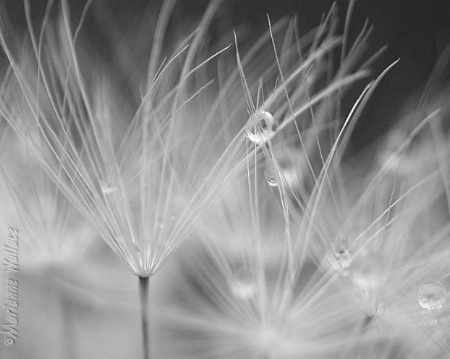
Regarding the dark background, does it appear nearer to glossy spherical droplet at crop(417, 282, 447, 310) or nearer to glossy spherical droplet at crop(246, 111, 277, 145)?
glossy spherical droplet at crop(246, 111, 277, 145)

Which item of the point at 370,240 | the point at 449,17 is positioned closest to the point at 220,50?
the point at 370,240

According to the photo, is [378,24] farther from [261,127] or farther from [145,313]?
[145,313]

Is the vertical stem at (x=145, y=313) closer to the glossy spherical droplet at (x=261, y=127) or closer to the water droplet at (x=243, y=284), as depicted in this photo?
the water droplet at (x=243, y=284)

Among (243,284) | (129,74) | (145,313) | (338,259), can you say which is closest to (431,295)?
(338,259)

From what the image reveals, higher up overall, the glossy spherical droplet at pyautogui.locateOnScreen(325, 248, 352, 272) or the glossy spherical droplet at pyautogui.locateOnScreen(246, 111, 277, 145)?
the glossy spherical droplet at pyautogui.locateOnScreen(246, 111, 277, 145)

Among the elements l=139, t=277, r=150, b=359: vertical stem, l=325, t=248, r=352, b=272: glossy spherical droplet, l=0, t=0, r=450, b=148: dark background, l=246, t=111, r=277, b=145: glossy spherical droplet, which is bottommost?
l=139, t=277, r=150, b=359: vertical stem

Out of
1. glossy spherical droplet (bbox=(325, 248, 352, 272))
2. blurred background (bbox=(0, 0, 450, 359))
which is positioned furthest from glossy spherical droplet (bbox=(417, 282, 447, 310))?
blurred background (bbox=(0, 0, 450, 359))

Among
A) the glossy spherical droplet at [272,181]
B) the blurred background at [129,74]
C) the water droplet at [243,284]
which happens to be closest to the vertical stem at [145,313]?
the blurred background at [129,74]
